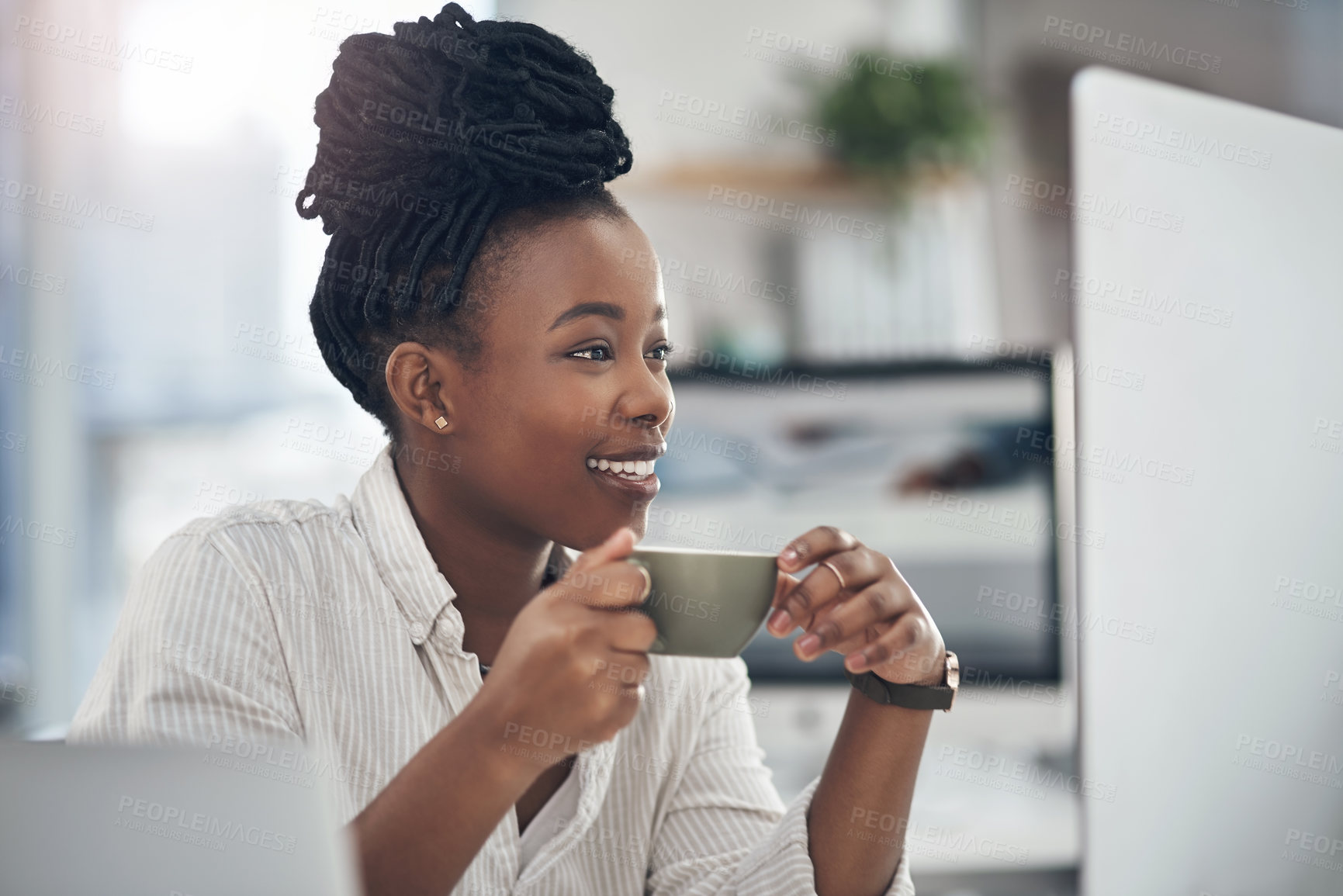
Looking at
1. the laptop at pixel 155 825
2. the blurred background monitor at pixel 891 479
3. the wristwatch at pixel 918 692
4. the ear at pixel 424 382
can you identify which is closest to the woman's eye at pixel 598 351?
the ear at pixel 424 382

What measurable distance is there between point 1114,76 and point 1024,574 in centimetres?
117

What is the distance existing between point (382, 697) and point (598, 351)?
1.18 ft

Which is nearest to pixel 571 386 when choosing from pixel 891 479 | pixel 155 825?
pixel 155 825

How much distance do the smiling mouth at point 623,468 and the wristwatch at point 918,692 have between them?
25cm

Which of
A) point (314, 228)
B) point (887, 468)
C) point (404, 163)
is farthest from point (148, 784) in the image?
point (314, 228)

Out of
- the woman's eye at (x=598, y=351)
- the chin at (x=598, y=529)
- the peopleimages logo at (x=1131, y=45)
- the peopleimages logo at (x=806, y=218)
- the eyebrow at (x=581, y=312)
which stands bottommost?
the chin at (x=598, y=529)

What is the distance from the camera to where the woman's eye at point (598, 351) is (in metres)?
0.91

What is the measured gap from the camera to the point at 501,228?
0.93 m

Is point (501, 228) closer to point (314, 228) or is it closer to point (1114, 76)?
point (1114, 76)

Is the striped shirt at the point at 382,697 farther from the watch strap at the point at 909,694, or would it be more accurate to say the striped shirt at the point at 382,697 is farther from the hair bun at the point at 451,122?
the hair bun at the point at 451,122

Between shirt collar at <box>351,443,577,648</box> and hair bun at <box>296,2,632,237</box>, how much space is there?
25 centimetres

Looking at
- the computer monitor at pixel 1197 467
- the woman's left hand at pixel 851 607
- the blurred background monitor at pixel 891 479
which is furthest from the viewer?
the blurred background monitor at pixel 891 479

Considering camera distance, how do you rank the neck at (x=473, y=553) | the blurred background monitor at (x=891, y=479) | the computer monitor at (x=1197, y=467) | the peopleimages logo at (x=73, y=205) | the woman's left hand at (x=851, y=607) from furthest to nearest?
the peopleimages logo at (x=73, y=205)
the blurred background monitor at (x=891, y=479)
the neck at (x=473, y=553)
the woman's left hand at (x=851, y=607)
the computer monitor at (x=1197, y=467)

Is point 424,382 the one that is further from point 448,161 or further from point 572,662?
point 572,662
